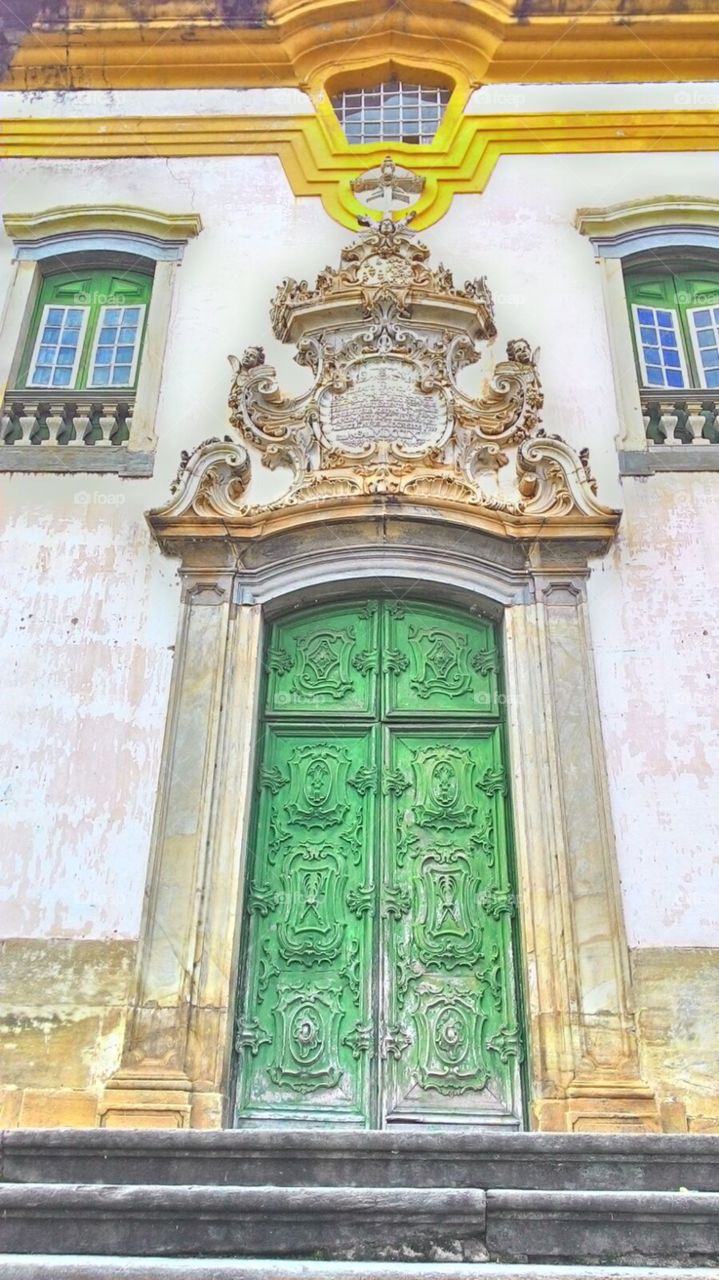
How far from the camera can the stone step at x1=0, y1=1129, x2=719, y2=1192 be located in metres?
3.25

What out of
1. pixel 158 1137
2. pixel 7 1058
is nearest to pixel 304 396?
pixel 7 1058

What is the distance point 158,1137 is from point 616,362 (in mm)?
5679

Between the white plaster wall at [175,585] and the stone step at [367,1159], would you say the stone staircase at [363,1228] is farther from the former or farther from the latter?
the white plaster wall at [175,585]

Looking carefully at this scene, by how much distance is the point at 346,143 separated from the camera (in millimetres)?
8297

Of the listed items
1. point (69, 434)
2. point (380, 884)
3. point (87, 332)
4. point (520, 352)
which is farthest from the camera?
point (87, 332)

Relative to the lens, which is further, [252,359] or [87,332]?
[87,332]

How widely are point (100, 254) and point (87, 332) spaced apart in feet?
2.49

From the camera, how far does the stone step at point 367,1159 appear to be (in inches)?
128

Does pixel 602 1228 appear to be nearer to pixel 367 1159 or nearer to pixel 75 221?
pixel 367 1159

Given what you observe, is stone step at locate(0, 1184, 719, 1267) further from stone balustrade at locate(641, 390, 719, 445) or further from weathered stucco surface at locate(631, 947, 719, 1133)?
stone balustrade at locate(641, 390, 719, 445)

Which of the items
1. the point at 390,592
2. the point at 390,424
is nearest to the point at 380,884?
the point at 390,592

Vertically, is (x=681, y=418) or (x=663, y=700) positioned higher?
(x=681, y=418)

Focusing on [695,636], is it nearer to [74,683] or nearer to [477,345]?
[477,345]

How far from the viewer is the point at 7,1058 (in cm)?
518
